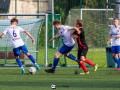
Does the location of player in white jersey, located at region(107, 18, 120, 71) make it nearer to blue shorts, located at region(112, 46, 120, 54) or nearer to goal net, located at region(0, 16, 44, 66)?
blue shorts, located at region(112, 46, 120, 54)

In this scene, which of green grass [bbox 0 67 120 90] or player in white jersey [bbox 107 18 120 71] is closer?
green grass [bbox 0 67 120 90]

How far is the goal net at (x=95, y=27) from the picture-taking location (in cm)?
3141

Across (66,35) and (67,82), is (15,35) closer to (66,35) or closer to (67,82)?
(66,35)

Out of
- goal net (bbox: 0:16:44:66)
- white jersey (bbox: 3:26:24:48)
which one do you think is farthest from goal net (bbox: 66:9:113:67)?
white jersey (bbox: 3:26:24:48)

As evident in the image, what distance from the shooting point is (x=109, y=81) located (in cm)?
1877

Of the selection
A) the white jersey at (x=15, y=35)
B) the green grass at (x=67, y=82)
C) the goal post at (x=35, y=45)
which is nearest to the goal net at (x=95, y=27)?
the goal post at (x=35, y=45)

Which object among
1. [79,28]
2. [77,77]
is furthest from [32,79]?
[79,28]

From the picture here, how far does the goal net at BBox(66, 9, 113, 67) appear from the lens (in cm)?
3141

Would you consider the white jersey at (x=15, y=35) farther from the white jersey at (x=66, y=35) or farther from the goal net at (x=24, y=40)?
the goal net at (x=24, y=40)

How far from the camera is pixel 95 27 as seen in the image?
31766mm

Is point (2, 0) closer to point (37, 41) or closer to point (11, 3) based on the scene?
point (11, 3)

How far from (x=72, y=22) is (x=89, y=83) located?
1490 centimetres

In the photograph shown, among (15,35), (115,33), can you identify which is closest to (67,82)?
(15,35)

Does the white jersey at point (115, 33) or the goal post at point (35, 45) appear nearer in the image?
the white jersey at point (115, 33)
